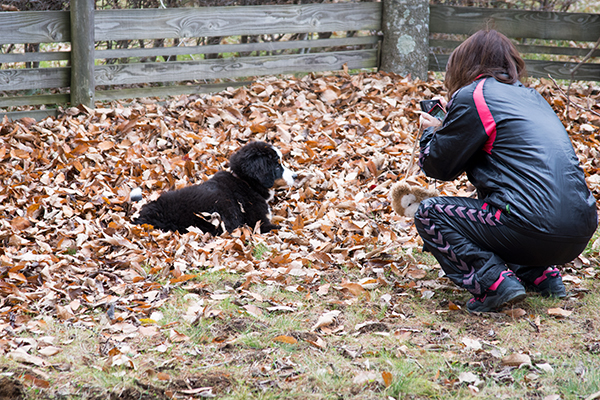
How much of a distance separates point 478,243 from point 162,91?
503cm

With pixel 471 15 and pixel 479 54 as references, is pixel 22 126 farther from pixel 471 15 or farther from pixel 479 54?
pixel 471 15

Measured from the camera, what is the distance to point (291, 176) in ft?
15.6

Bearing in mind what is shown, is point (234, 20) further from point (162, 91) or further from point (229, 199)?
point (229, 199)

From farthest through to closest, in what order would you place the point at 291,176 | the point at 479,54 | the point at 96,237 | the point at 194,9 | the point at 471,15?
the point at 471,15
the point at 194,9
the point at 291,176
the point at 96,237
the point at 479,54

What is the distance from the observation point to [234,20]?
22.9 ft

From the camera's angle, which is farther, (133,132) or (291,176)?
(133,132)

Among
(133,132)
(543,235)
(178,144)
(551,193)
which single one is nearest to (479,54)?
(551,193)

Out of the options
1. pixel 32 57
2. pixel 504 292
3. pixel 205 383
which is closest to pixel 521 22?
pixel 504 292

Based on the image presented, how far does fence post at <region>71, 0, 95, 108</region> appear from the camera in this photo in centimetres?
608

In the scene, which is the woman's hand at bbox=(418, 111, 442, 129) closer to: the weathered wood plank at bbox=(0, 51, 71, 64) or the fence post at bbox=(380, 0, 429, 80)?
the fence post at bbox=(380, 0, 429, 80)

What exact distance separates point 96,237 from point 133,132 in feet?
6.81

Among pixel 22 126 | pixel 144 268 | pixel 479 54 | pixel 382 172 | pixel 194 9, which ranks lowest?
pixel 144 268

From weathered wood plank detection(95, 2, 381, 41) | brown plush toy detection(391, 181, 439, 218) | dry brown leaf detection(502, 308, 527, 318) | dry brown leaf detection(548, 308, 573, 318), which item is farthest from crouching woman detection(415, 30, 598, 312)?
weathered wood plank detection(95, 2, 381, 41)

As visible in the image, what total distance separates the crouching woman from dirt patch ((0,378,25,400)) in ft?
7.41
